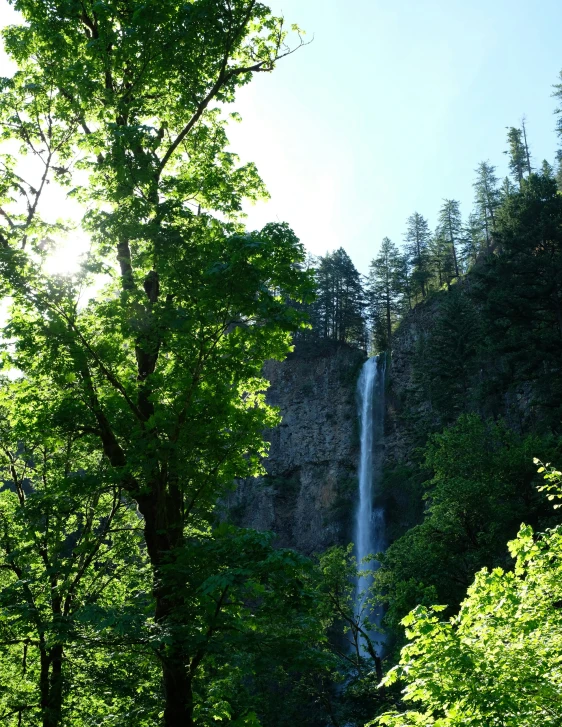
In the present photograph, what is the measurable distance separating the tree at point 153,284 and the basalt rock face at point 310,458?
39.6 meters

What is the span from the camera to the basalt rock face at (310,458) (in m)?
47.6

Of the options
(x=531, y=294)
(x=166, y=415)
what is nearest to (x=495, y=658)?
(x=166, y=415)

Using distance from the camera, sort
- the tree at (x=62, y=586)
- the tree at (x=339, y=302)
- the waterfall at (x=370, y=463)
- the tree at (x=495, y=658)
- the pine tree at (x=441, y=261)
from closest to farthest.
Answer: the tree at (x=495, y=658), the tree at (x=62, y=586), the waterfall at (x=370, y=463), the tree at (x=339, y=302), the pine tree at (x=441, y=261)

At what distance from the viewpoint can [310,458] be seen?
51.7 m

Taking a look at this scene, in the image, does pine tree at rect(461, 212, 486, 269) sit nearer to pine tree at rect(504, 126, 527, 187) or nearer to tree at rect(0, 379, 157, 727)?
pine tree at rect(504, 126, 527, 187)

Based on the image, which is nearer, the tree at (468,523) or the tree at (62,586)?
the tree at (62,586)

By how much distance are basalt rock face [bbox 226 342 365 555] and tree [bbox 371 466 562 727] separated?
1586 inches

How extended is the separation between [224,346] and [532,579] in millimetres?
4635

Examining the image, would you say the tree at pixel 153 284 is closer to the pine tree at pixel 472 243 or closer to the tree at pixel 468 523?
the tree at pixel 468 523

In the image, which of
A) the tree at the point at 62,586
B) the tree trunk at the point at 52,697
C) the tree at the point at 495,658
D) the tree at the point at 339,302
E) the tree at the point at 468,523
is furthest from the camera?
the tree at the point at 339,302

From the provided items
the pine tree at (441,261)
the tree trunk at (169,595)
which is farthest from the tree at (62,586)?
Answer: the pine tree at (441,261)

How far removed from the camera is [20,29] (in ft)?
29.2

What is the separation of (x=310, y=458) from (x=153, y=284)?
44.5 meters

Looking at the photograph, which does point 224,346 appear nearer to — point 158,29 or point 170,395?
point 170,395
